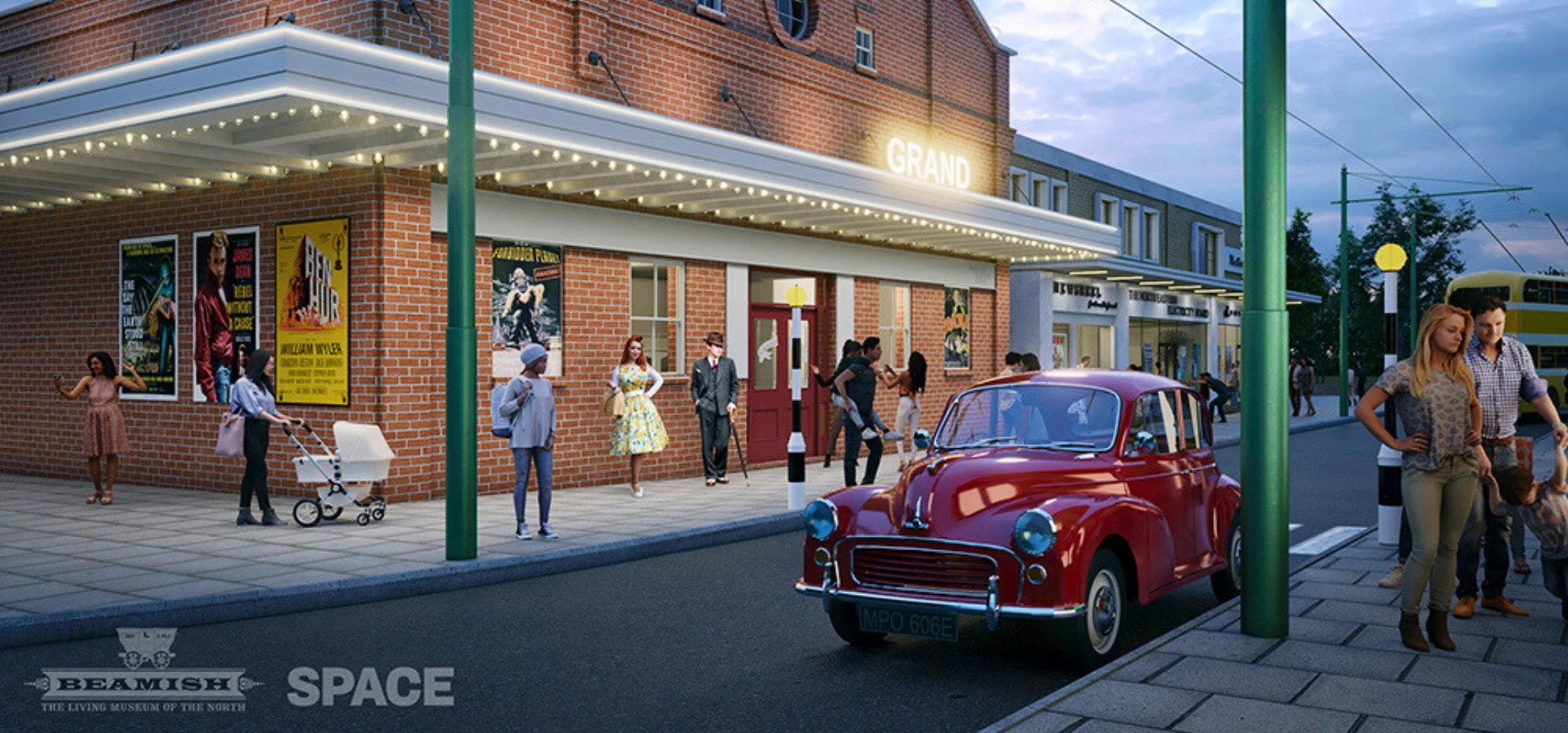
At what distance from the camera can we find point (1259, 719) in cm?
464

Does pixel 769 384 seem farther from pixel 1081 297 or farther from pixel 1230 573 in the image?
pixel 1081 297

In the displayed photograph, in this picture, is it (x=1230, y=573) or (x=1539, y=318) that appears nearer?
(x=1230, y=573)

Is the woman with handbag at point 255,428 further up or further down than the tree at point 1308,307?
further down

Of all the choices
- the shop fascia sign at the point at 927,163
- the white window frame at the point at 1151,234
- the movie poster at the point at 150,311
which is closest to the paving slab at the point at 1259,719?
the movie poster at the point at 150,311

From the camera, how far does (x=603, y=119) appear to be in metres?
12.2

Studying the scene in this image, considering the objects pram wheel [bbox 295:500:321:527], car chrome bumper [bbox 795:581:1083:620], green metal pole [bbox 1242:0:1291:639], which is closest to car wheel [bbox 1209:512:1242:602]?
green metal pole [bbox 1242:0:1291:639]

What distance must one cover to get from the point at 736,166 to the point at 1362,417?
9.13 metres

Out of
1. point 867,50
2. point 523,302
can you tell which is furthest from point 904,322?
point 523,302

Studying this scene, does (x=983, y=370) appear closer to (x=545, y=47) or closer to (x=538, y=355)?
(x=545, y=47)

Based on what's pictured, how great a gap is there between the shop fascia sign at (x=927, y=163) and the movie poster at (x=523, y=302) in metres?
8.21

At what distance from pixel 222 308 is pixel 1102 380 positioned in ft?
35.6

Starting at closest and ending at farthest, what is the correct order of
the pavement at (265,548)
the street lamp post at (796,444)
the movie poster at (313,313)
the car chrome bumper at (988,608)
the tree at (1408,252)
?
the car chrome bumper at (988,608) < the pavement at (265,548) < the street lamp post at (796,444) < the movie poster at (313,313) < the tree at (1408,252)

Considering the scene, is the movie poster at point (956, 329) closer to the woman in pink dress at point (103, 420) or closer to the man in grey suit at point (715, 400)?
the man in grey suit at point (715, 400)

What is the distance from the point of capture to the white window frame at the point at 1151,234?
37938mm
